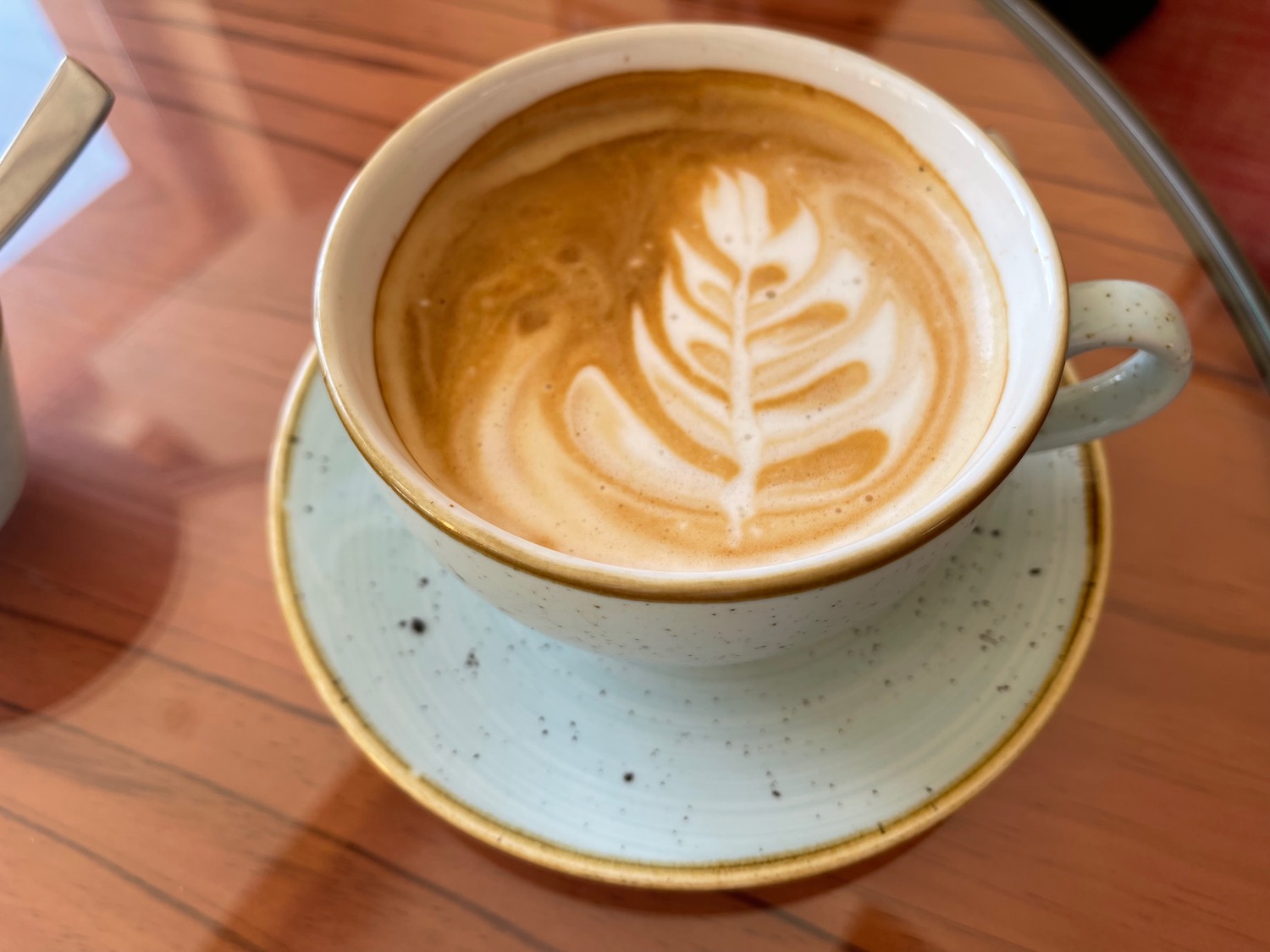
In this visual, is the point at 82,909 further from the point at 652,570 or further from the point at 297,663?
the point at 652,570

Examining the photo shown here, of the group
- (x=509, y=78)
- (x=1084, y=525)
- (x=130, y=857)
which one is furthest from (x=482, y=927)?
(x=509, y=78)

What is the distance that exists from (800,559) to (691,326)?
0.28 meters

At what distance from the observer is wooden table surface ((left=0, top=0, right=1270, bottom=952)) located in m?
0.58

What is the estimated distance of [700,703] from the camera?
61 cm

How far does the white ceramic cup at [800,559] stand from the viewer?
1.51 feet

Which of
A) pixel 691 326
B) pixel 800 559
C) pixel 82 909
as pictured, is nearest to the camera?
pixel 800 559

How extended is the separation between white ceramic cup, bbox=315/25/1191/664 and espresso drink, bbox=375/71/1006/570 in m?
0.02

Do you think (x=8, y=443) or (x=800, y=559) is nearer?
(x=800, y=559)

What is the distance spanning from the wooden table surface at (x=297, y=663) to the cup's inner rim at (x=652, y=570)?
22 centimetres

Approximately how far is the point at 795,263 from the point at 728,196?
0.09m

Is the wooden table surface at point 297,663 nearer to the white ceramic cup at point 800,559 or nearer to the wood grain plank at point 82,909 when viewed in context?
the wood grain plank at point 82,909

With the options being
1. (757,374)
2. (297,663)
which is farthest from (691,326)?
(297,663)

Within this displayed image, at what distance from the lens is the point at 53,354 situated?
824 millimetres

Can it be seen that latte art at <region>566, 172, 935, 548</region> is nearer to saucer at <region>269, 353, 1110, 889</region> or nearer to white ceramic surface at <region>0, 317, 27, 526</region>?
saucer at <region>269, 353, 1110, 889</region>
